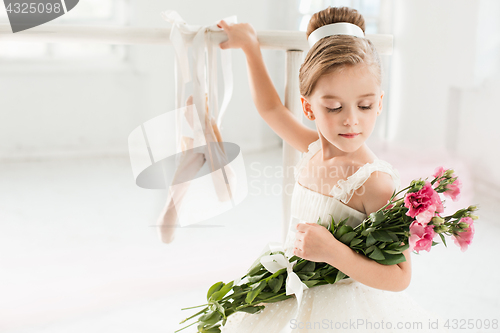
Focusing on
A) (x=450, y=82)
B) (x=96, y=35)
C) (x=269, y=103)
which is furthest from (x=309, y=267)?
(x=450, y=82)

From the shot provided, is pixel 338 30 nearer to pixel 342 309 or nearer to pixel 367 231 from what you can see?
pixel 367 231

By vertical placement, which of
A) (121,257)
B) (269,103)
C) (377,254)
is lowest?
(121,257)

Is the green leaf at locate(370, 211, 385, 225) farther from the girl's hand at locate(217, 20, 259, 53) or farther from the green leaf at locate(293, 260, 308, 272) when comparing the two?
the girl's hand at locate(217, 20, 259, 53)

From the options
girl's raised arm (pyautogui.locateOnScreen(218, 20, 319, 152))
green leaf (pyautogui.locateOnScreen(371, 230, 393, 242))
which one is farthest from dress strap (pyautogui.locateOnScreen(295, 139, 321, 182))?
green leaf (pyautogui.locateOnScreen(371, 230, 393, 242))

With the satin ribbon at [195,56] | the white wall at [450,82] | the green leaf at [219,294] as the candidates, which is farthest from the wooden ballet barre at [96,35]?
the white wall at [450,82]

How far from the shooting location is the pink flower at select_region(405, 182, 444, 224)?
524 mm

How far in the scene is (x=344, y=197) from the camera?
2.11ft

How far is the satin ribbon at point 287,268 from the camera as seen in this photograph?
1.99 ft

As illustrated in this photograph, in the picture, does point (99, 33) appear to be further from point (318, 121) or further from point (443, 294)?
point (443, 294)

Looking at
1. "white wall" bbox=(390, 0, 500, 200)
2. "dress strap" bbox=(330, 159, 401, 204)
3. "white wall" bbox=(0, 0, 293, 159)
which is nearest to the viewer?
"dress strap" bbox=(330, 159, 401, 204)

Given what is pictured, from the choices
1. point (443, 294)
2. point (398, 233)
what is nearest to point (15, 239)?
point (398, 233)

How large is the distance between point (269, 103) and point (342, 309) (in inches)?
16.7

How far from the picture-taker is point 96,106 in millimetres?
3002

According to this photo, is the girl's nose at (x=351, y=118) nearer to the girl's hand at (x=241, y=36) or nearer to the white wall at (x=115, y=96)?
the girl's hand at (x=241, y=36)
